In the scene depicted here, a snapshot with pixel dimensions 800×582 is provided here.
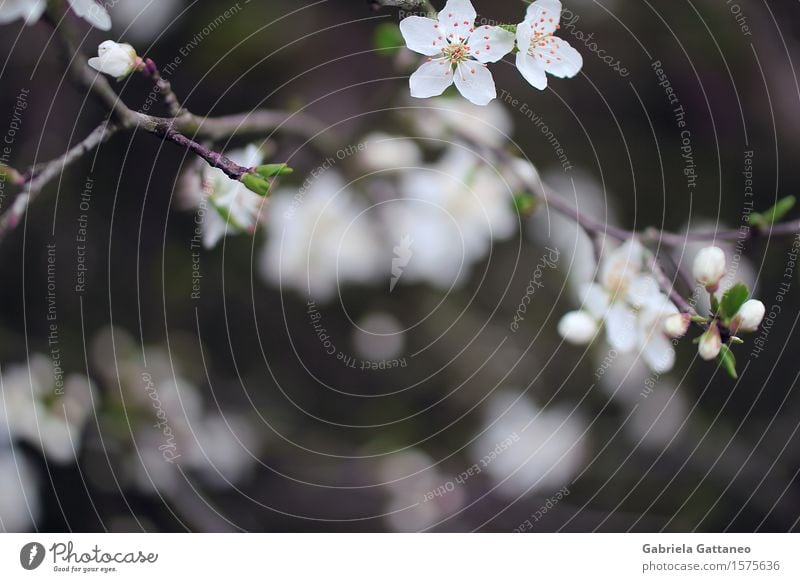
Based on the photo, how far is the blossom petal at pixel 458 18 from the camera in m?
0.71

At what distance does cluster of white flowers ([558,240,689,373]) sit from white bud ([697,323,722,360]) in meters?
0.10

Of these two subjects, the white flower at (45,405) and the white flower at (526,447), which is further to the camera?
the white flower at (526,447)

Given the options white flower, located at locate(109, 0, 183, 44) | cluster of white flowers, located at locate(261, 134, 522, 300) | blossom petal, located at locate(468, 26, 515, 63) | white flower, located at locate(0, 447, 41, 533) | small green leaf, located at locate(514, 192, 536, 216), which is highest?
white flower, located at locate(109, 0, 183, 44)

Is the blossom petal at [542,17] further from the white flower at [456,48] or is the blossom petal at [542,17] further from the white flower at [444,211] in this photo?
the white flower at [444,211]

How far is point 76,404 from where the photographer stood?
1.19m

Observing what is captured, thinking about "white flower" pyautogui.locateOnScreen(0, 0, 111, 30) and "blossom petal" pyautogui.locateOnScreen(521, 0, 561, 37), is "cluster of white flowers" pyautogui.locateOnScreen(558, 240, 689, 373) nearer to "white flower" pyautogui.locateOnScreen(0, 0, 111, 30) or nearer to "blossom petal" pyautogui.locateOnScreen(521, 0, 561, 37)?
"blossom petal" pyautogui.locateOnScreen(521, 0, 561, 37)

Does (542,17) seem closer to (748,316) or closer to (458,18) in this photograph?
(458,18)

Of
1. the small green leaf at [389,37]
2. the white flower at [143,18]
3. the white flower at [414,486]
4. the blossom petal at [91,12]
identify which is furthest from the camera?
the white flower at [414,486]

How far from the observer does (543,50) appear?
0.74 m

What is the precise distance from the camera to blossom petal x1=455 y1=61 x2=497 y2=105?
2.40 ft
